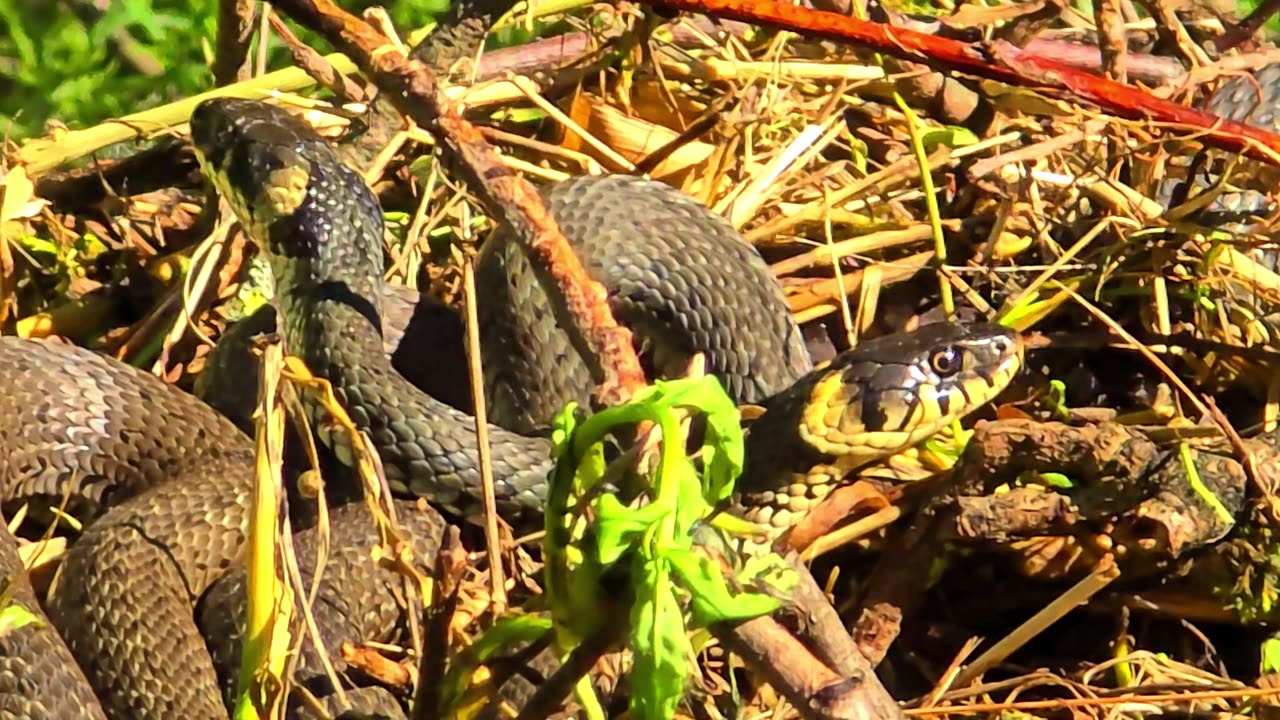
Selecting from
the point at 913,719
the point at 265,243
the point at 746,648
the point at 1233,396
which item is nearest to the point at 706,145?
the point at 265,243

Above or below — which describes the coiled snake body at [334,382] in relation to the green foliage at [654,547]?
below

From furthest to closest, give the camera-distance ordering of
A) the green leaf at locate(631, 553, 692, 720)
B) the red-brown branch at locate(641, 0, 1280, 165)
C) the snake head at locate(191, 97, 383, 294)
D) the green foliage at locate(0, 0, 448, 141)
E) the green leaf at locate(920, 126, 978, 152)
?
1. the green foliage at locate(0, 0, 448, 141)
2. the green leaf at locate(920, 126, 978, 152)
3. the snake head at locate(191, 97, 383, 294)
4. the red-brown branch at locate(641, 0, 1280, 165)
5. the green leaf at locate(631, 553, 692, 720)

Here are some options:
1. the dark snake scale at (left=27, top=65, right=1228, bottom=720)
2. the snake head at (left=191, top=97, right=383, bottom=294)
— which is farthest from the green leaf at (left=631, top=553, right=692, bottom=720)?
the snake head at (left=191, top=97, right=383, bottom=294)

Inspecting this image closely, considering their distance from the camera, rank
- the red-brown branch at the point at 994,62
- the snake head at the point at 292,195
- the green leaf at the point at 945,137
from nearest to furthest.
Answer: the red-brown branch at the point at 994,62, the snake head at the point at 292,195, the green leaf at the point at 945,137

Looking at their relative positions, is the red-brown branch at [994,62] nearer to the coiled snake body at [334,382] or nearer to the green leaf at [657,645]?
the coiled snake body at [334,382]

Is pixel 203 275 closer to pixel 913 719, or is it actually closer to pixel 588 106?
pixel 588 106

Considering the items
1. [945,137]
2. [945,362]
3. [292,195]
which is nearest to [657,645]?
[945,362]

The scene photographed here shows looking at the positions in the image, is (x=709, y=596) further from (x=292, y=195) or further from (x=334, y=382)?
(x=292, y=195)

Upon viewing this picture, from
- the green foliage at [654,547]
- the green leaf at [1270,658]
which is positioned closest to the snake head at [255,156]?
the green foliage at [654,547]

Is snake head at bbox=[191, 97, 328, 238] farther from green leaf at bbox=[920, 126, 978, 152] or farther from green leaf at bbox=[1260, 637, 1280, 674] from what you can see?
green leaf at bbox=[1260, 637, 1280, 674]
